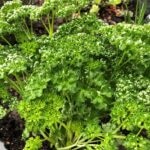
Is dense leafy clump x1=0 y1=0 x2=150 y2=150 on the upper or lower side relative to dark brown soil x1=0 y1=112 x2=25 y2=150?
upper

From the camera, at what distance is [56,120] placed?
273 cm

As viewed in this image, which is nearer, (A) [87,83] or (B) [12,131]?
(A) [87,83]

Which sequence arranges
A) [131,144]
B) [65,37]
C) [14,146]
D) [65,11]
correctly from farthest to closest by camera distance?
1. [14,146]
2. [65,11]
3. [65,37]
4. [131,144]

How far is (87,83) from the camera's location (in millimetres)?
2842

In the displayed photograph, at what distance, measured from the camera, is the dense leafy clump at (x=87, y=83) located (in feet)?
8.95

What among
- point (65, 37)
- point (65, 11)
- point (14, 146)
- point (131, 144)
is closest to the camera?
point (131, 144)

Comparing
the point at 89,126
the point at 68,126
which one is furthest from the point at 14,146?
the point at 89,126

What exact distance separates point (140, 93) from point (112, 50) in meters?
0.37

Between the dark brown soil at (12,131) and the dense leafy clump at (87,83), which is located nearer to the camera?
the dense leafy clump at (87,83)

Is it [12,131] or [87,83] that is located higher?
[87,83]

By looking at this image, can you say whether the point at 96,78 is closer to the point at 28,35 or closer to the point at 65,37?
the point at 65,37

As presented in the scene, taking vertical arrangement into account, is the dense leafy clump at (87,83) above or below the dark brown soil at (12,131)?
above

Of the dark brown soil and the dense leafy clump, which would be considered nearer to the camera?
the dense leafy clump

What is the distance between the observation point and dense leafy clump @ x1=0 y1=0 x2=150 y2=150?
8.95 ft
